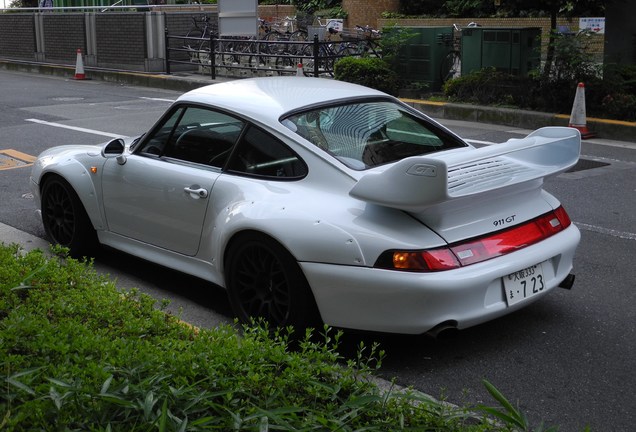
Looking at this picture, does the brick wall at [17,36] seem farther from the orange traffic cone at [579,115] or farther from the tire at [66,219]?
the tire at [66,219]

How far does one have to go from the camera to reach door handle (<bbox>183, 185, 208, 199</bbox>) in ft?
17.7

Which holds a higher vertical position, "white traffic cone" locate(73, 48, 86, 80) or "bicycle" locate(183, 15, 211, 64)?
"bicycle" locate(183, 15, 211, 64)

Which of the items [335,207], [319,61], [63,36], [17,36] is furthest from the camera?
[17,36]

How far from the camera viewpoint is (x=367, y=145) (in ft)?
17.3

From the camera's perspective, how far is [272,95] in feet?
18.4

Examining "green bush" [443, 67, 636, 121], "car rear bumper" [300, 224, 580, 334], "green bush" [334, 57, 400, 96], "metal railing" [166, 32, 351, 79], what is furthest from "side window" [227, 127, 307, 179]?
"metal railing" [166, 32, 351, 79]

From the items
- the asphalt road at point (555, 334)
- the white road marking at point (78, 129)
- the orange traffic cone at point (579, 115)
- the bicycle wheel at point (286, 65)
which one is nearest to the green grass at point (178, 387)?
the asphalt road at point (555, 334)

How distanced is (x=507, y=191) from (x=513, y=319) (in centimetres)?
97

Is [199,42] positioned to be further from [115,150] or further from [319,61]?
[115,150]

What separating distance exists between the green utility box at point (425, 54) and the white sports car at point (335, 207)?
10783 mm

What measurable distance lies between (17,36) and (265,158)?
2610 centimetres

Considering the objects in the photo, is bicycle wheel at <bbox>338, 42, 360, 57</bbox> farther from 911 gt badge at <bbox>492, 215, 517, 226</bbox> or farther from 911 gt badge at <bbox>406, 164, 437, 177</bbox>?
911 gt badge at <bbox>406, 164, 437, 177</bbox>

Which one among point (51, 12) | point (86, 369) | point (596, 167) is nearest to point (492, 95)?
point (596, 167)

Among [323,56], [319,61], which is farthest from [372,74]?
[319,61]
